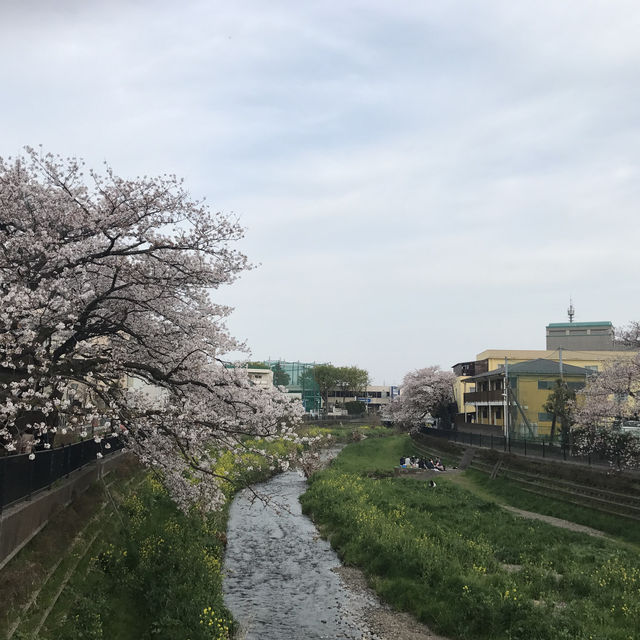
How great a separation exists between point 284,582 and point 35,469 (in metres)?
9.59

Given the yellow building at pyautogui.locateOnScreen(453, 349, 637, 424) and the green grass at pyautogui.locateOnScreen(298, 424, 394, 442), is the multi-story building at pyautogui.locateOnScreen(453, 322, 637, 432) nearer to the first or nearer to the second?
the yellow building at pyautogui.locateOnScreen(453, 349, 637, 424)

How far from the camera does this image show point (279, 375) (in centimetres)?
15625

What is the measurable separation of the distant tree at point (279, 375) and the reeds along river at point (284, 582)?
407 feet

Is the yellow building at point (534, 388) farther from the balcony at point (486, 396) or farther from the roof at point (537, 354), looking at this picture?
the roof at point (537, 354)

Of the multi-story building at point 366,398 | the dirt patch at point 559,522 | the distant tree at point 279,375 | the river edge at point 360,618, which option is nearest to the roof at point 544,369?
the dirt patch at point 559,522

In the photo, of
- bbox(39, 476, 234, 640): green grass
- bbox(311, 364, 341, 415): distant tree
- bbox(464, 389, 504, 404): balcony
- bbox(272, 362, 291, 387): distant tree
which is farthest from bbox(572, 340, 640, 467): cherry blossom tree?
bbox(272, 362, 291, 387): distant tree

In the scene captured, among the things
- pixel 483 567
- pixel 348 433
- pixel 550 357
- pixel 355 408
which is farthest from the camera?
pixel 355 408

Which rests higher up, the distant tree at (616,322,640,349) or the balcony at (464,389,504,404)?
the distant tree at (616,322,640,349)

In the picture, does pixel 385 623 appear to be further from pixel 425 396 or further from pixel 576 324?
pixel 576 324

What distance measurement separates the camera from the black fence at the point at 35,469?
13.0m

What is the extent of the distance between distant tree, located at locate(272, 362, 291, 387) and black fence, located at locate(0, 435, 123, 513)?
132 meters

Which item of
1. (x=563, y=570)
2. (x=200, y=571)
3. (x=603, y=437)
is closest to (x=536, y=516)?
(x=603, y=437)

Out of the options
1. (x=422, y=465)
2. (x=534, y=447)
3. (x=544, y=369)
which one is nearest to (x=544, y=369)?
(x=544, y=369)

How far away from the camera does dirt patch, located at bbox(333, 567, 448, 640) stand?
627 inches
